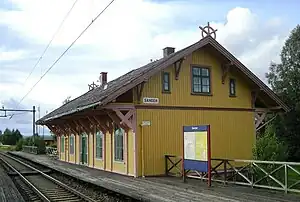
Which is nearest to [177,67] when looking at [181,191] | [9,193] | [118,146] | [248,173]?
[118,146]

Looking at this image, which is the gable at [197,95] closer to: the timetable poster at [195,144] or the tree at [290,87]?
the timetable poster at [195,144]

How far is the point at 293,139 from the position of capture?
3716 centimetres

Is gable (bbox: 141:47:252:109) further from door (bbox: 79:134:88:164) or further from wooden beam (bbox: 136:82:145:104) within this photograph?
door (bbox: 79:134:88:164)

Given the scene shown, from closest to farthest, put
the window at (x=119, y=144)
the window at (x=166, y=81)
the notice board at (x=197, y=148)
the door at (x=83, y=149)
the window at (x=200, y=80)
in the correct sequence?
1. the notice board at (x=197, y=148)
2. the window at (x=166, y=81)
3. the window at (x=119, y=144)
4. the window at (x=200, y=80)
5. the door at (x=83, y=149)

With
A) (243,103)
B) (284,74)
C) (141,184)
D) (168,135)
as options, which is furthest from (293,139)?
(141,184)

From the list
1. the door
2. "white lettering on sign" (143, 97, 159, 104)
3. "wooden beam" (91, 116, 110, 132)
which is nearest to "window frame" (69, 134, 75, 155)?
the door

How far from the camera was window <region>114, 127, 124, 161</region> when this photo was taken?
19078mm

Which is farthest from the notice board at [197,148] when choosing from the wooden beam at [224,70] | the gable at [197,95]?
the wooden beam at [224,70]

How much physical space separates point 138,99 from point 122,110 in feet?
2.66

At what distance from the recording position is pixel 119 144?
63.5ft

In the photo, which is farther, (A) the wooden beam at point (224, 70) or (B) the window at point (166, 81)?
(A) the wooden beam at point (224, 70)

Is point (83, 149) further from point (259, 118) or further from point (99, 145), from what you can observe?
point (259, 118)

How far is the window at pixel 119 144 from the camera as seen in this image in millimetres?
19078

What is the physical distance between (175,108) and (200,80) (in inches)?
80.2
